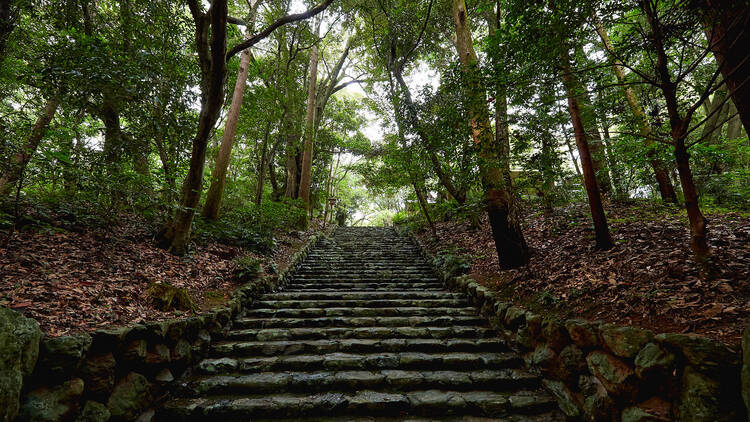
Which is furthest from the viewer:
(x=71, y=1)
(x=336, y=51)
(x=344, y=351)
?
(x=336, y=51)

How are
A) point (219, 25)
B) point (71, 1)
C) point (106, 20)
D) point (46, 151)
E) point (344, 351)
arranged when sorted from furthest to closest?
Result: point (106, 20)
point (71, 1)
point (219, 25)
point (344, 351)
point (46, 151)

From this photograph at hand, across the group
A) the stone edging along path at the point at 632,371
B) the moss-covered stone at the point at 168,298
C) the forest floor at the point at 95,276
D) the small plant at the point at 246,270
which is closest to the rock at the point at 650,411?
the stone edging along path at the point at 632,371

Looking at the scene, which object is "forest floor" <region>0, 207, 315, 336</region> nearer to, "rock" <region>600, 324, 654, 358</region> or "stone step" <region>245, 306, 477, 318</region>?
"stone step" <region>245, 306, 477, 318</region>

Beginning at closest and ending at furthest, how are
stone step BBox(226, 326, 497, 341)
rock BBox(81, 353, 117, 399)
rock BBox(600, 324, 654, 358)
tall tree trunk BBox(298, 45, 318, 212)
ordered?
rock BBox(600, 324, 654, 358) → rock BBox(81, 353, 117, 399) → stone step BBox(226, 326, 497, 341) → tall tree trunk BBox(298, 45, 318, 212)

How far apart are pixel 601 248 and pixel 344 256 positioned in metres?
6.38

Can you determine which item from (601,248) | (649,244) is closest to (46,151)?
(601,248)

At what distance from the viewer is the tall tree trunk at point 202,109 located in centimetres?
505

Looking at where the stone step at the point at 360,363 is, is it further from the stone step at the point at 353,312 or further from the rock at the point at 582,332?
the stone step at the point at 353,312

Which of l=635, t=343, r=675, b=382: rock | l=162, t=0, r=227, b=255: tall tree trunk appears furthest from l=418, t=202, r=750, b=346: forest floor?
l=162, t=0, r=227, b=255: tall tree trunk

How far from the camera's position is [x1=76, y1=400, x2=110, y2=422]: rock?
7.60ft

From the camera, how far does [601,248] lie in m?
4.40

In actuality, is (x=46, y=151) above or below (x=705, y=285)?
above

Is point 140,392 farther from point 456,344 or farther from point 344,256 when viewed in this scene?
point 344,256

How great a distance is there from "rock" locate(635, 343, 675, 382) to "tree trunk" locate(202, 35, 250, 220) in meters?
8.74
